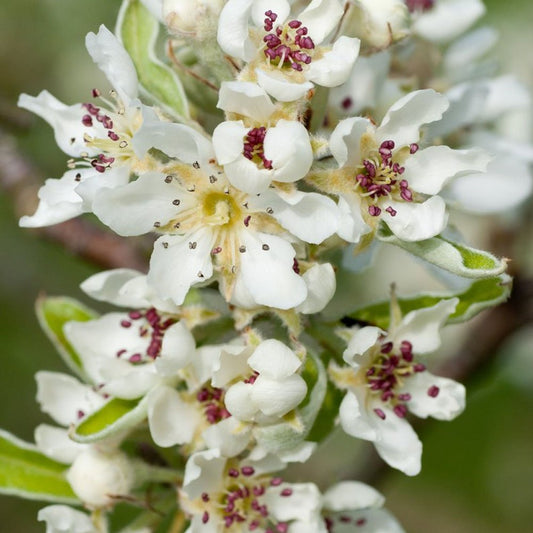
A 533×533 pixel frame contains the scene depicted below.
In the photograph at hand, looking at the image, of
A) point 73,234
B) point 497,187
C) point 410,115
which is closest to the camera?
point 410,115

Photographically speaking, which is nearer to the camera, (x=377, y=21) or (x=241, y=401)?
(x=241, y=401)

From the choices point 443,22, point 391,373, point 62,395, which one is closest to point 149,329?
point 62,395

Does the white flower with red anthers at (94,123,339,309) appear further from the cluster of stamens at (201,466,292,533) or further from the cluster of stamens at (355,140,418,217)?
the cluster of stamens at (201,466,292,533)

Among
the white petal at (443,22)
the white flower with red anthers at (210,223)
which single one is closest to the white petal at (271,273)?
the white flower with red anthers at (210,223)

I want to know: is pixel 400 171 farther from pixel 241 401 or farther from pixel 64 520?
pixel 64 520

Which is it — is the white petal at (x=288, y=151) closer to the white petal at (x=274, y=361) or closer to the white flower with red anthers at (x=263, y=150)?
the white flower with red anthers at (x=263, y=150)

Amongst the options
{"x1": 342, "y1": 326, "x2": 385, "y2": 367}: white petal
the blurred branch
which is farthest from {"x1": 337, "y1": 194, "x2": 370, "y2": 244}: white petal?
the blurred branch
